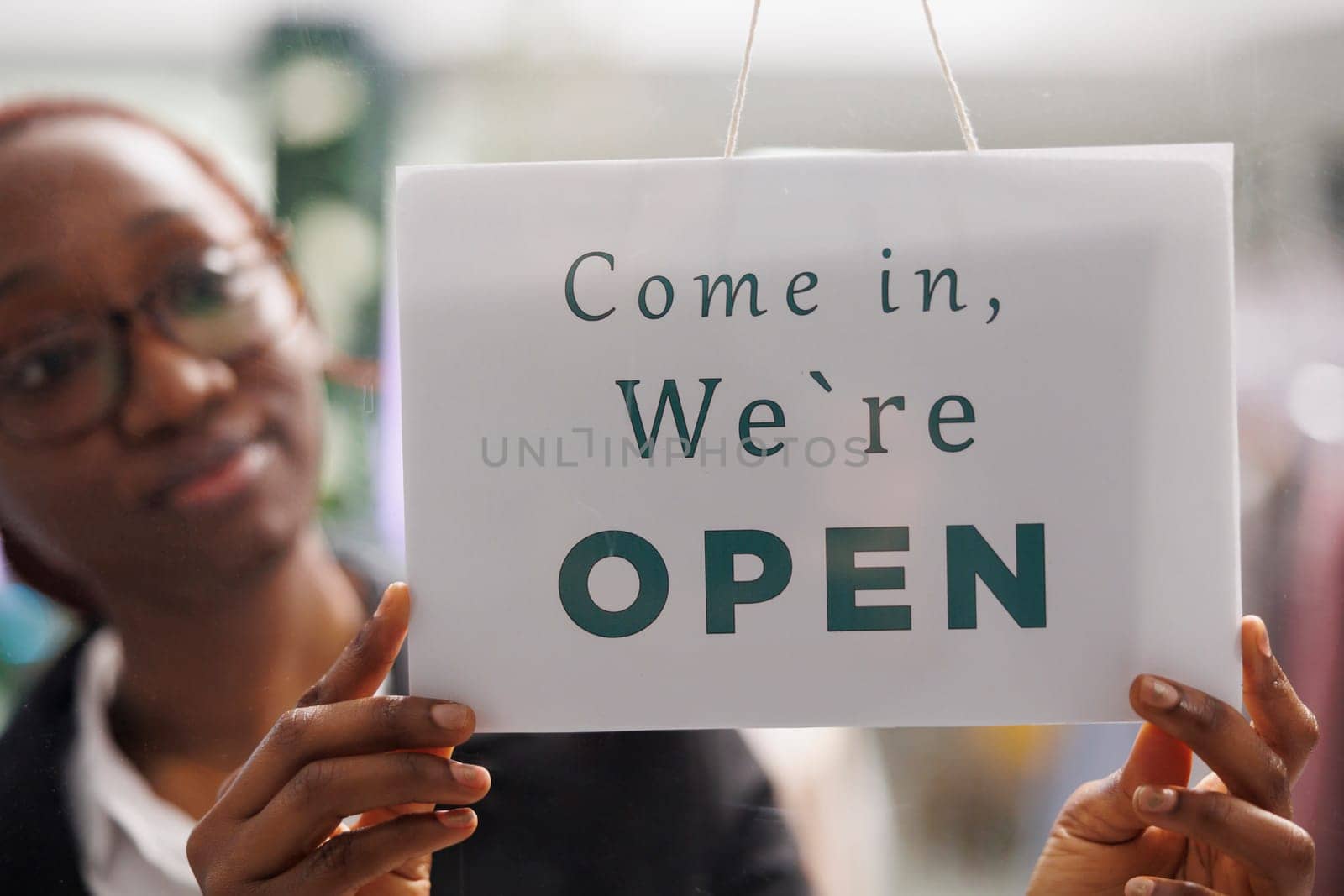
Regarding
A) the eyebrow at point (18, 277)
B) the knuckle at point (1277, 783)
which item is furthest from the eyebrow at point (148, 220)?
the knuckle at point (1277, 783)

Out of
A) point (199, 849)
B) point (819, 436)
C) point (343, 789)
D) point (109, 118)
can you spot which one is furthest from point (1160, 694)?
point (109, 118)

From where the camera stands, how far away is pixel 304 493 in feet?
3.47

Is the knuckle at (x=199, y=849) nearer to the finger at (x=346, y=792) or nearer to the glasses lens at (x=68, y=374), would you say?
the finger at (x=346, y=792)

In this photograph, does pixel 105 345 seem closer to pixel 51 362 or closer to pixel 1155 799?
pixel 51 362

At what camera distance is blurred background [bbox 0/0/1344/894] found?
105 centimetres

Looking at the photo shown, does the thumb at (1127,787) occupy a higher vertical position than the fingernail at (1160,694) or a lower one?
lower

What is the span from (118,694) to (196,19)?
2.43 ft

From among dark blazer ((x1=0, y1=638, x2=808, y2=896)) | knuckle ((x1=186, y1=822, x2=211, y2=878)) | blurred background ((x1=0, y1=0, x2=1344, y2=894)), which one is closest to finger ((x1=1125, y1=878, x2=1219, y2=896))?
blurred background ((x1=0, y1=0, x2=1344, y2=894))

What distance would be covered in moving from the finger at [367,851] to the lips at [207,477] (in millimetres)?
415

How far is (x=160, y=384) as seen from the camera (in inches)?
40.6

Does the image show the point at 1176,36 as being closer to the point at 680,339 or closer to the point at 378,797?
the point at 680,339

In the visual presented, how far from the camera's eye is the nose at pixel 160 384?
1.03 metres

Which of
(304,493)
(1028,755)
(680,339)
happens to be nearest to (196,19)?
(304,493)

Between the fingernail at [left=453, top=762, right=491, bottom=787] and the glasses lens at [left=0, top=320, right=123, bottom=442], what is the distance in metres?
0.56
